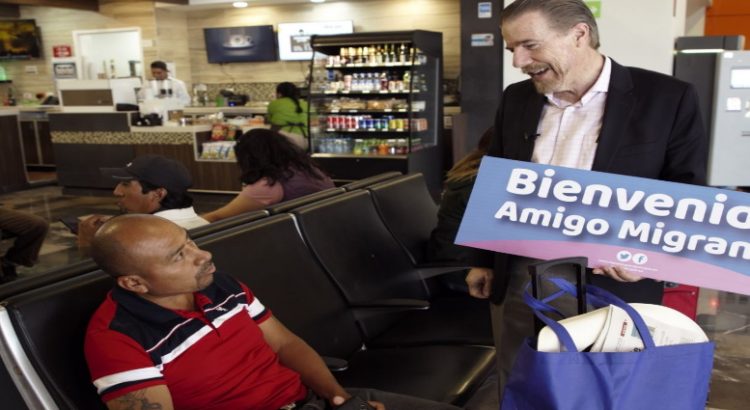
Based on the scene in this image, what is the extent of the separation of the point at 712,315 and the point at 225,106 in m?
8.11

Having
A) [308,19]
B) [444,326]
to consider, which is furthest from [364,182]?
[308,19]

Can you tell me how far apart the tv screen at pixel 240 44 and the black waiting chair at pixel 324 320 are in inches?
342

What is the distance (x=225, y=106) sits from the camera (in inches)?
392

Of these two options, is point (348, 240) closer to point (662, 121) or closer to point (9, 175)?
point (662, 121)

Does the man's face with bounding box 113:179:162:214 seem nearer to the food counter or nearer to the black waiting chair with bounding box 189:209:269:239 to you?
the black waiting chair with bounding box 189:209:269:239

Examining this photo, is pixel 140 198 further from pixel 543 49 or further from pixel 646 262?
pixel 646 262

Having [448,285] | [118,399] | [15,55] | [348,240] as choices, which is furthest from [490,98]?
[15,55]

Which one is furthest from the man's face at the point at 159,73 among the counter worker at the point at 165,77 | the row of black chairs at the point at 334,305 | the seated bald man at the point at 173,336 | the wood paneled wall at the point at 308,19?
the seated bald man at the point at 173,336

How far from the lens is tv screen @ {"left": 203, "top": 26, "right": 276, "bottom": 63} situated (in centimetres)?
1035

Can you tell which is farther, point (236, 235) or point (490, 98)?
point (490, 98)

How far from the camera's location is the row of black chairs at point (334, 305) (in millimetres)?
1330

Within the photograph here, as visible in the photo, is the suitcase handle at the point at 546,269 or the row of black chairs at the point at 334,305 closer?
the suitcase handle at the point at 546,269

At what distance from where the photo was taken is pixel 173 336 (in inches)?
54.1

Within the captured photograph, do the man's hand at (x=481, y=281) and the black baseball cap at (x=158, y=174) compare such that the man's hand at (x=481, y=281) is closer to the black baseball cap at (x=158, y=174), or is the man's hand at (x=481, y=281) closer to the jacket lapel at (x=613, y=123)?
the jacket lapel at (x=613, y=123)
